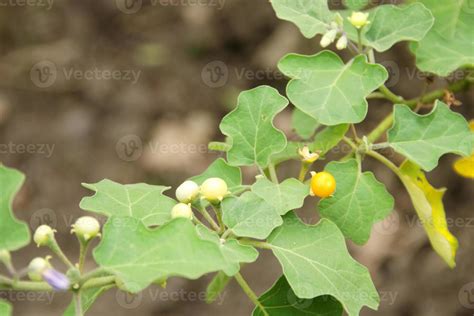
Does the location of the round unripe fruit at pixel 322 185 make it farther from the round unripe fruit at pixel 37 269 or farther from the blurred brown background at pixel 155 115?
the blurred brown background at pixel 155 115

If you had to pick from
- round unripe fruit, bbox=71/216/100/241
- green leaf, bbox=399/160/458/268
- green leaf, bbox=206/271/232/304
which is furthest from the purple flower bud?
green leaf, bbox=399/160/458/268

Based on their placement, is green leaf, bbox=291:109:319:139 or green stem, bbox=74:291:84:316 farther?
green leaf, bbox=291:109:319:139

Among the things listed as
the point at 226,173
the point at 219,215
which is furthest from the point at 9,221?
the point at 226,173

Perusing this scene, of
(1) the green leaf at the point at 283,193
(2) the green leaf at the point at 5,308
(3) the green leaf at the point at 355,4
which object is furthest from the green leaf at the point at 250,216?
(3) the green leaf at the point at 355,4

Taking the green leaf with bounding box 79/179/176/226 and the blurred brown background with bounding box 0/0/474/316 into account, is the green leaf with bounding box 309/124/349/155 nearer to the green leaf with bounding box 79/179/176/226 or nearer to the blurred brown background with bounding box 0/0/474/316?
the green leaf with bounding box 79/179/176/226

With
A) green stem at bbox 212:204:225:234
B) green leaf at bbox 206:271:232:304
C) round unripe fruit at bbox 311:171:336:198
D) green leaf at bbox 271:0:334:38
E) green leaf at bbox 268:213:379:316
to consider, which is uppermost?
green leaf at bbox 271:0:334:38

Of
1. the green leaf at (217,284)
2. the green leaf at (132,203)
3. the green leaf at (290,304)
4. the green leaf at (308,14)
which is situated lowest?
the green leaf at (217,284)
